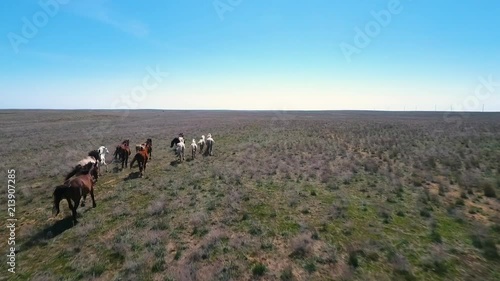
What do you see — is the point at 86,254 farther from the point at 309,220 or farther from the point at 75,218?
the point at 309,220

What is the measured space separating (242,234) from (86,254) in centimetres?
418

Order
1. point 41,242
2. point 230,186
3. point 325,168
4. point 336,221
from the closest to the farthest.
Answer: point 41,242 → point 336,221 → point 230,186 → point 325,168

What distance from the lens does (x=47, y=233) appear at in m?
8.80

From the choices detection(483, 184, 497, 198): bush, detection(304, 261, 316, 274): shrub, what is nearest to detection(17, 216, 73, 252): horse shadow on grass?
detection(304, 261, 316, 274): shrub

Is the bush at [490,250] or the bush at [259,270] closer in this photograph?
the bush at [259,270]

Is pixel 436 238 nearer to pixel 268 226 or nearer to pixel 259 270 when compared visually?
pixel 268 226

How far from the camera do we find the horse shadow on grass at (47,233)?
27.2ft

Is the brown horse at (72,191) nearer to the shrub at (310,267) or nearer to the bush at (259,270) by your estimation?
the bush at (259,270)

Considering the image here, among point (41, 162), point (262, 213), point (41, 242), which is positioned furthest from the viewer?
point (41, 162)

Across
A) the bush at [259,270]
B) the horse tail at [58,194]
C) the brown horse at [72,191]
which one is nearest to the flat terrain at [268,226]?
the bush at [259,270]

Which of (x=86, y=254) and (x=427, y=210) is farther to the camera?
(x=427, y=210)

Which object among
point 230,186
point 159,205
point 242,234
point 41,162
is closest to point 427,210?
point 242,234

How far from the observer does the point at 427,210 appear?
10336 mm

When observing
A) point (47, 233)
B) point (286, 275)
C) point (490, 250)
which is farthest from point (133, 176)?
point (490, 250)
